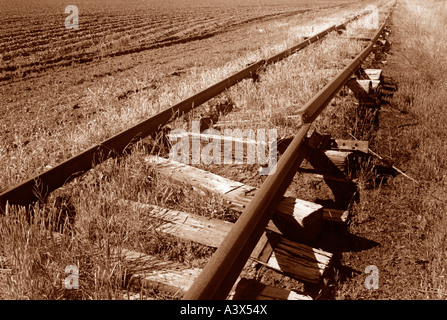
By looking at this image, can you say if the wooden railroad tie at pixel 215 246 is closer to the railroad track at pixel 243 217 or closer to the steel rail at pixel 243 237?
the railroad track at pixel 243 217

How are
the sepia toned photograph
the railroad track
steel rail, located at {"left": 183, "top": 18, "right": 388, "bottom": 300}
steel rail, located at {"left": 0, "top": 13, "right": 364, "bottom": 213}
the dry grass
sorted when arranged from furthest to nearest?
steel rail, located at {"left": 0, "top": 13, "right": 364, "bottom": 213}, the dry grass, the sepia toned photograph, the railroad track, steel rail, located at {"left": 183, "top": 18, "right": 388, "bottom": 300}

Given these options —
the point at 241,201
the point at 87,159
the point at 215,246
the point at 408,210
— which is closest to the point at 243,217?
the point at 215,246

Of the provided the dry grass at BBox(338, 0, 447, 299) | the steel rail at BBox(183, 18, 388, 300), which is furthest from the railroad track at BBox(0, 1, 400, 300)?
the dry grass at BBox(338, 0, 447, 299)

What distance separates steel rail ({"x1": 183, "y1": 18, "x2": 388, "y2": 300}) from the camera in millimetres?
1640

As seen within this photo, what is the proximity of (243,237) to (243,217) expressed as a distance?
178 millimetres

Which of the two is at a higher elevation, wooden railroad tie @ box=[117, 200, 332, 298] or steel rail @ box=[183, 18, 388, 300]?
steel rail @ box=[183, 18, 388, 300]

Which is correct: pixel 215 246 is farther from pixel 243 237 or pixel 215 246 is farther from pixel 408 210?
pixel 408 210

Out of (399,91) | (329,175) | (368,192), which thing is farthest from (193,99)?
(399,91)

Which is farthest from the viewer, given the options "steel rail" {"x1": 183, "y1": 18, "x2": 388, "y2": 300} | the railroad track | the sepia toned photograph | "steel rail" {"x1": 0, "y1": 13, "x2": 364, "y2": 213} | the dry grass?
"steel rail" {"x1": 0, "y1": 13, "x2": 364, "y2": 213}

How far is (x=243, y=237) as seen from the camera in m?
1.98

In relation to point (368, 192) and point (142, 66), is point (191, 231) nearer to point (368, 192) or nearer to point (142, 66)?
point (368, 192)

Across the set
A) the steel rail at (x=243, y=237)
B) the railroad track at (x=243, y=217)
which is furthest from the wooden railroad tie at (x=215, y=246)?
the steel rail at (x=243, y=237)

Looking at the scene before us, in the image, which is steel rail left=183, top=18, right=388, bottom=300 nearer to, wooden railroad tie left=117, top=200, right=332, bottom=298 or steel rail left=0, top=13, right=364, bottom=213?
wooden railroad tie left=117, top=200, right=332, bottom=298

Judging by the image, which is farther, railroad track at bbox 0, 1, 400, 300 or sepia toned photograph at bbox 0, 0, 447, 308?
sepia toned photograph at bbox 0, 0, 447, 308
